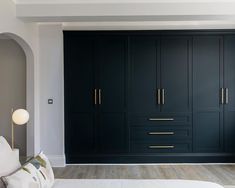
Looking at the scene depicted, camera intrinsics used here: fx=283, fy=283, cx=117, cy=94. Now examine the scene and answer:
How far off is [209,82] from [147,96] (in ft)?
3.91

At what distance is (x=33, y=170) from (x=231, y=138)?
164 inches

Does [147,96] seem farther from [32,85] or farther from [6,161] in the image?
[6,161]

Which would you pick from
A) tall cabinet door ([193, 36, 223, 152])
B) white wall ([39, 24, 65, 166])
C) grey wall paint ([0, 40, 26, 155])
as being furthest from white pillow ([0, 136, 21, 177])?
tall cabinet door ([193, 36, 223, 152])

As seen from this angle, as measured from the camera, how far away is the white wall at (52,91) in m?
5.22

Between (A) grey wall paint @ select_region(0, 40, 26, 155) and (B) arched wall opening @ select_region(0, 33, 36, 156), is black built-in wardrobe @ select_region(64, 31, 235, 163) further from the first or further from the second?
(A) grey wall paint @ select_region(0, 40, 26, 155)

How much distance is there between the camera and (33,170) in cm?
230

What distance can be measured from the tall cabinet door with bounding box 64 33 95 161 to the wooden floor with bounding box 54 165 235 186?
16.7 inches

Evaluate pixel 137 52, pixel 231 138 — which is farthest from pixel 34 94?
pixel 231 138

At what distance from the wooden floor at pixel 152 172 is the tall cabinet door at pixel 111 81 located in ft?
2.00

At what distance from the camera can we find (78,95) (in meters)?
5.32

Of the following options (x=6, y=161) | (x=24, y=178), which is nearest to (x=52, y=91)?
(x=6, y=161)

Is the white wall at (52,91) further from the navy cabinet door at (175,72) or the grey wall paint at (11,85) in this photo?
the navy cabinet door at (175,72)

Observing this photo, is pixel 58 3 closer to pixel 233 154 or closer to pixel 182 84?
pixel 182 84

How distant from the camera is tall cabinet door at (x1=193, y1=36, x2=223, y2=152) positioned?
5305 mm
